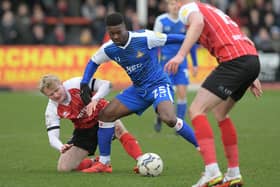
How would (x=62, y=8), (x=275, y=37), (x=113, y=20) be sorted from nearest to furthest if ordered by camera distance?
(x=113, y=20)
(x=275, y=37)
(x=62, y=8)

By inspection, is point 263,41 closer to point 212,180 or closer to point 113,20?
point 113,20

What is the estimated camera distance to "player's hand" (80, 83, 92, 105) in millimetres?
9500

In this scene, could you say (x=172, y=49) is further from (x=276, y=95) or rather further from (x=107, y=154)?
(x=276, y=95)

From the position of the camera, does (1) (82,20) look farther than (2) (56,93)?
Yes

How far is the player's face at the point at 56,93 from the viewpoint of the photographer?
934 centimetres

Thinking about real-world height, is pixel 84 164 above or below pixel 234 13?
below

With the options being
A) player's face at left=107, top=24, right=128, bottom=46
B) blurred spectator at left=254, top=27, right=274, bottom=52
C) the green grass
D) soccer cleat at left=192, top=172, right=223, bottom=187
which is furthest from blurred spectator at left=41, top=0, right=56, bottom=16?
soccer cleat at left=192, top=172, right=223, bottom=187

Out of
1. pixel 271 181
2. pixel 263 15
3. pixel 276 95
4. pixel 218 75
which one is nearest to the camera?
pixel 218 75

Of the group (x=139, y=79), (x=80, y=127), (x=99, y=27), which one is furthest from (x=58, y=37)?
(x=139, y=79)

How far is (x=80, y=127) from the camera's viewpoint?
997 centimetres

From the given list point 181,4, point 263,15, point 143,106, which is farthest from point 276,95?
point 181,4

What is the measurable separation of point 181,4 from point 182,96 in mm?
6368

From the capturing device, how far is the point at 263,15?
90.1 ft

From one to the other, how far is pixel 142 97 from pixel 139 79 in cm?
22
